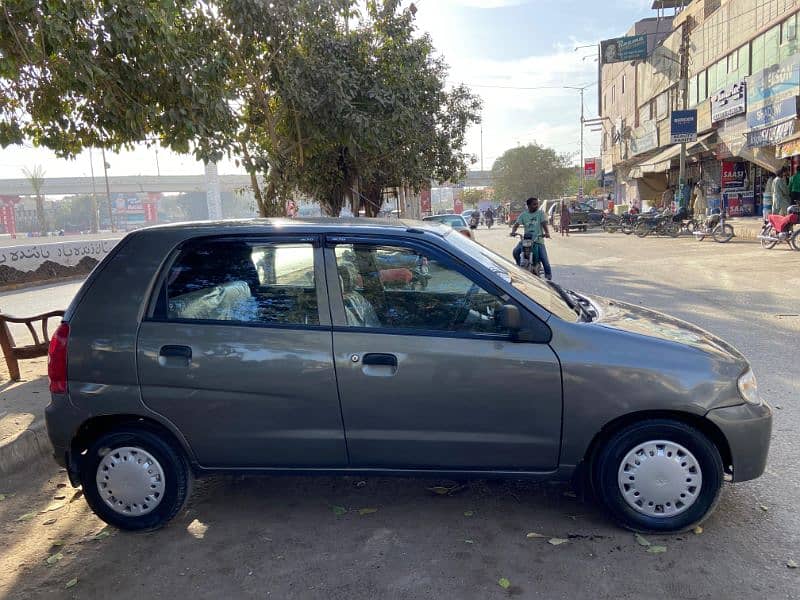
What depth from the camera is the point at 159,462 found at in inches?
135

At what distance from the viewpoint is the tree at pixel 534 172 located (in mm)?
67500

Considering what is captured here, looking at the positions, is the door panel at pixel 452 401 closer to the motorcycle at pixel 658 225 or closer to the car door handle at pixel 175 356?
the car door handle at pixel 175 356

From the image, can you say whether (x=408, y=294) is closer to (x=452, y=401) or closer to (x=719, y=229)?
(x=452, y=401)

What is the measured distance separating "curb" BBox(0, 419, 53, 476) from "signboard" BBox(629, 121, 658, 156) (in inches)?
1431

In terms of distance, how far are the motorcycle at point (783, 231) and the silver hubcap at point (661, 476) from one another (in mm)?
15139

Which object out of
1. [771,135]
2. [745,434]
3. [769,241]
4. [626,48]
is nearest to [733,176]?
[771,135]

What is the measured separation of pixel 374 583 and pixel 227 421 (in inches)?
44.9

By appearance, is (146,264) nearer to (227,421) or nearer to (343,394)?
(227,421)

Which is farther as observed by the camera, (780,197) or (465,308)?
(780,197)

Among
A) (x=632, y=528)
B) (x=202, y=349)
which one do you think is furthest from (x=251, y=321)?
(x=632, y=528)

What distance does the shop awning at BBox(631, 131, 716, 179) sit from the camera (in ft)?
89.4

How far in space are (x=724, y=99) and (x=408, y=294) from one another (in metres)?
26.4

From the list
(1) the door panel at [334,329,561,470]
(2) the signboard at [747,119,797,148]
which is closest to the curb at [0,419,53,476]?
(1) the door panel at [334,329,561,470]

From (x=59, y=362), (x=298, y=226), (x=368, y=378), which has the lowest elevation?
(x=368, y=378)
